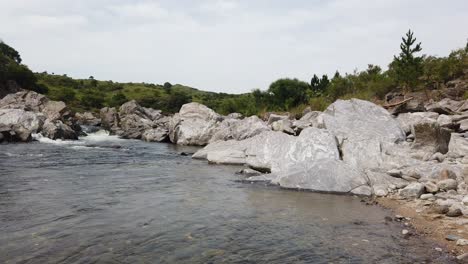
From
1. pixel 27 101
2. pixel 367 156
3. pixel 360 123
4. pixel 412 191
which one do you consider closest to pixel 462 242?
pixel 412 191

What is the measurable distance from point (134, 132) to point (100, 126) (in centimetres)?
1601

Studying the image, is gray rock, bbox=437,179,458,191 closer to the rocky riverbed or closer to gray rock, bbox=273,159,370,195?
the rocky riverbed

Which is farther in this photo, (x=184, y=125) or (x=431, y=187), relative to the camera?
(x=184, y=125)

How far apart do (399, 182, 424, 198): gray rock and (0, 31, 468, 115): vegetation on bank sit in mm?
35722

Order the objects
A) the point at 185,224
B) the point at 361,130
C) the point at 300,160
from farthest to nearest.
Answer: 1. the point at 361,130
2. the point at 300,160
3. the point at 185,224

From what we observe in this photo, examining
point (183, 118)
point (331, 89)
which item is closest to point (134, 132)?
point (183, 118)

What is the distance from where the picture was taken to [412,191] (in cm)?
1528

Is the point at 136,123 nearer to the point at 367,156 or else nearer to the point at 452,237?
the point at 367,156

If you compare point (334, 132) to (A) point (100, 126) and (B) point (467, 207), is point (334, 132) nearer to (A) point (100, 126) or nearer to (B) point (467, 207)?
(B) point (467, 207)

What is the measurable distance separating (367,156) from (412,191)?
4526mm

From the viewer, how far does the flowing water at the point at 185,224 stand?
376 inches

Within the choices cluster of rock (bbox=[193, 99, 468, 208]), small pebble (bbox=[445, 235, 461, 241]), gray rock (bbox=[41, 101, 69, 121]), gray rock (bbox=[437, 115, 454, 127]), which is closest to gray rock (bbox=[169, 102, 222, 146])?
cluster of rock (bbox=[193, 99, 468, 208])

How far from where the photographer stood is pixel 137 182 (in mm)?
19594

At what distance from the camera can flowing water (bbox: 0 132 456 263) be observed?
31.3 ft
